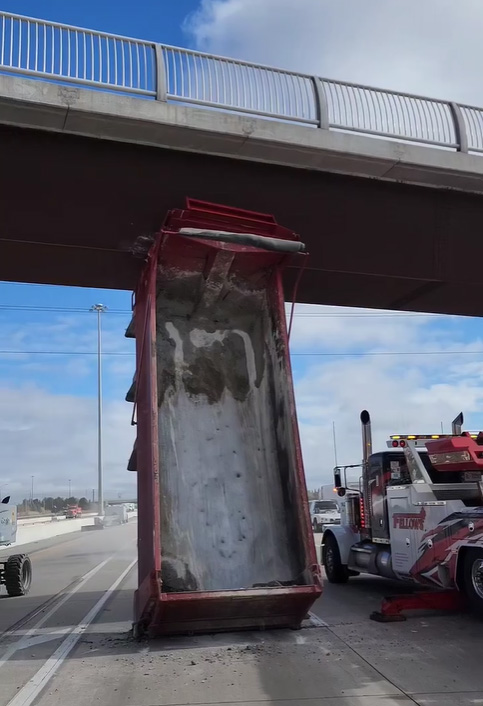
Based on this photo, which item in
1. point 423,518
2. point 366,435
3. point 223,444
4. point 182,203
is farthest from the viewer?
point 366,435

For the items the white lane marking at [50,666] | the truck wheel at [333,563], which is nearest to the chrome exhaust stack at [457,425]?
the truck wheel at [333,563]

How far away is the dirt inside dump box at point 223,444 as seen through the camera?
7938 mm

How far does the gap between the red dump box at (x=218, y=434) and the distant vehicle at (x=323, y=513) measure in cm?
1950

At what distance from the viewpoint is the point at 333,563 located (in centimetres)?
1291

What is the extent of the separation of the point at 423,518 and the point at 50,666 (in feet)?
17.2

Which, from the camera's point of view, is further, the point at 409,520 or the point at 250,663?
the point at 409,520

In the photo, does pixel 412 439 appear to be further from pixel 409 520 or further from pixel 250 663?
pixel 250 663

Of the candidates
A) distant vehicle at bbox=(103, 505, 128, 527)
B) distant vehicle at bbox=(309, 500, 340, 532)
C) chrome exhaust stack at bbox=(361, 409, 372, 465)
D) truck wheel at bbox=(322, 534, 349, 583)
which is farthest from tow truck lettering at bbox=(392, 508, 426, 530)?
distant vehicle at bbox=(103, 505, 128, 527)

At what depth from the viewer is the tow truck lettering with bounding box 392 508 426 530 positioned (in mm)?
9219

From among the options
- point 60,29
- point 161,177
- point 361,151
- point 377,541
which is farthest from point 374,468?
point 60,29

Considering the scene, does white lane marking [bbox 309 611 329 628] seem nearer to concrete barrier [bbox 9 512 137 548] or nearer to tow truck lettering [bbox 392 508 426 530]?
tow truck lettering [bbox 392 508 426 530]

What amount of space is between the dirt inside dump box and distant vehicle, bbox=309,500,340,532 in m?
19.5

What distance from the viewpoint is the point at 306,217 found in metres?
10.3

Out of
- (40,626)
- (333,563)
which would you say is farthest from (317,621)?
(333,563)
